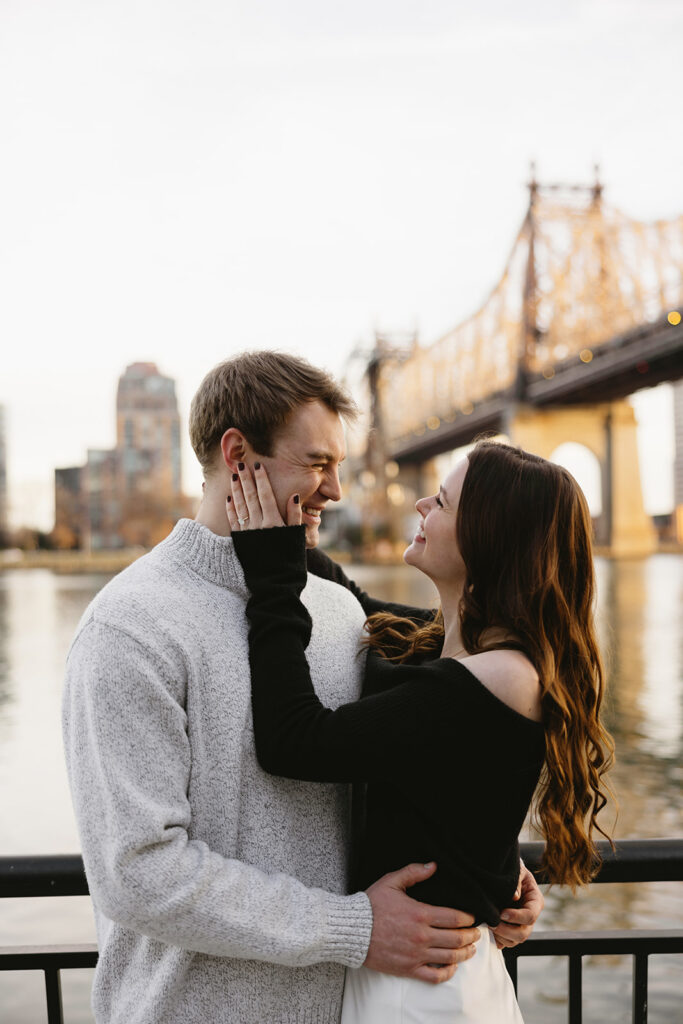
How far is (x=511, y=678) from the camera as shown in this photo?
134 centimetres

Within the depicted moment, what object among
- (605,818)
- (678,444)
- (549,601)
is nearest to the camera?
(549,601)

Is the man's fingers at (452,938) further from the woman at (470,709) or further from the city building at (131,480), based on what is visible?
the city building at (131,480)

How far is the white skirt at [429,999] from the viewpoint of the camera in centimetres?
133

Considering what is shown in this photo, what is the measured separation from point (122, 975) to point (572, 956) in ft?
2.24

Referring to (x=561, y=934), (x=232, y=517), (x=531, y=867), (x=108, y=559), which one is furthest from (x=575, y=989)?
(x=108, y=559)

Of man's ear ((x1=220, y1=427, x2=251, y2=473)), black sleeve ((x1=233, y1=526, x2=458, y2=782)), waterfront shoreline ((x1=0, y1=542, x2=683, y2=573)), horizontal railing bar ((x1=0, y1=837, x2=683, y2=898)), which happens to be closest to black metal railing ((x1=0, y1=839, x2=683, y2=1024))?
horizontal railing bar ((x1=0, y1=837, x2=683, y2=898))

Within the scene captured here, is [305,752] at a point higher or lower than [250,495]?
lower

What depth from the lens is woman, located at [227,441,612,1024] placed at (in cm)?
131

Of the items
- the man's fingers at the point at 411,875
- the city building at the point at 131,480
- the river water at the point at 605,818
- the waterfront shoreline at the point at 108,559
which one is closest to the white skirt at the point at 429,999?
the man's fingers at the point at 411,875

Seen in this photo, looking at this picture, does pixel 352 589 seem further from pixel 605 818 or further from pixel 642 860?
pixel 605 818

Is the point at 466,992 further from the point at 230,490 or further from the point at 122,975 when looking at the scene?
the point at 230,490

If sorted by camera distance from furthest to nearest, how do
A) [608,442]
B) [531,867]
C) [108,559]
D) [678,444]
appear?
[678,444] → [108,559] → [608,442] → [531,867]

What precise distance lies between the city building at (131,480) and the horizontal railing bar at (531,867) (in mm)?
61825

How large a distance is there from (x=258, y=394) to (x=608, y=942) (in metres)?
1.00
